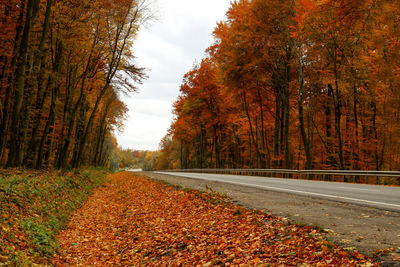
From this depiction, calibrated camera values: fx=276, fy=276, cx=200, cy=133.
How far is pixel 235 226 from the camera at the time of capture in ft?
23.1

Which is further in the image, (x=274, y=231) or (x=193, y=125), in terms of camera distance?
(x=193, y=125)

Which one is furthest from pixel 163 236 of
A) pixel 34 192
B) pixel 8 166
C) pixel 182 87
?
pixel 182 87

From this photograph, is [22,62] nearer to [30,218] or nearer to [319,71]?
[30,218]

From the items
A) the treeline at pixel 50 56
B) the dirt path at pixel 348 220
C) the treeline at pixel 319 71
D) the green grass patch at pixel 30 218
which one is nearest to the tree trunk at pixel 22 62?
the treeline at pixel 50 56

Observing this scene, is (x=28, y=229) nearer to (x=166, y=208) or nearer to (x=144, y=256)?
(x=144, y=256)

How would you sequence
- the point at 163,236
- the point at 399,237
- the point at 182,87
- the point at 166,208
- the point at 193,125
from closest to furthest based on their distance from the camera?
the point at 399,237, the point at 163,236, the point at 166,208, the point at 182,87, the point at 193,125

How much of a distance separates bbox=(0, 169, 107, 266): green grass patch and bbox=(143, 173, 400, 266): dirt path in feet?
19.0

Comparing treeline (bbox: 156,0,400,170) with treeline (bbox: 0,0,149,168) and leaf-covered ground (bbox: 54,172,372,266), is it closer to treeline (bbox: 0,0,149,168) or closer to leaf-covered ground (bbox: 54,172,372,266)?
treeline (bbox: 0,0,149,168)

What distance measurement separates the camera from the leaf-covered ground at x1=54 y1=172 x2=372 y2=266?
5.08m

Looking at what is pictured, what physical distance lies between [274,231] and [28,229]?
239 inches

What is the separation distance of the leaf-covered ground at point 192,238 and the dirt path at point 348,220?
36 centimetres

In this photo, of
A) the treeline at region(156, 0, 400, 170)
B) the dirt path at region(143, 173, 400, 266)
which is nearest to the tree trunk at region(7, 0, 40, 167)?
the dirt path at region(143, 173, 400, 266)

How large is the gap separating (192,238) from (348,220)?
3759 millimetres

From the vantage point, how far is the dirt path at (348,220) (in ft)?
15.3
